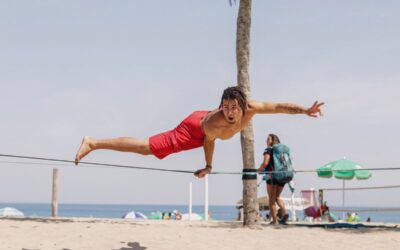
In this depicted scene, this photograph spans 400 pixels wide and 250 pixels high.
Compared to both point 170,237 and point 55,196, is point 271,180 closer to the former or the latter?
point 170,237

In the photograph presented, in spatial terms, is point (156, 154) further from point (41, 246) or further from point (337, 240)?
point (337, 240)

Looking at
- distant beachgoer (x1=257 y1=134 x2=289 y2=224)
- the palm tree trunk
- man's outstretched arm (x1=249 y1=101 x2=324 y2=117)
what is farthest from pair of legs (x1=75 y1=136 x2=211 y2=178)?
the palm tree trunk

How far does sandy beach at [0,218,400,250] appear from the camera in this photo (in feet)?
31.7

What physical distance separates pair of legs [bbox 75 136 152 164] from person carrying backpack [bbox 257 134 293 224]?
20.3 ft

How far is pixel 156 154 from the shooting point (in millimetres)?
6969

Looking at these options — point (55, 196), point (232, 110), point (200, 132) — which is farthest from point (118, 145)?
point (55, 196)

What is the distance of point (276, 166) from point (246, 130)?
1118 mm

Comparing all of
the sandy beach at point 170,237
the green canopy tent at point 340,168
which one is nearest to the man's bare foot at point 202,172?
the sandy beach at point 170,237

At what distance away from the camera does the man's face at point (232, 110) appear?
6.43 m

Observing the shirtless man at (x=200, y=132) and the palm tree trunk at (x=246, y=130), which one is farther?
the palm tree trunk at (x=246, y=130)

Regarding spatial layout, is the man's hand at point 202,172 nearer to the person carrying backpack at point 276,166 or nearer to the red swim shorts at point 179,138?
the red swim shorts at point 179,138

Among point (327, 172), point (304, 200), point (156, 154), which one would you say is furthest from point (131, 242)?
point (304, 200)

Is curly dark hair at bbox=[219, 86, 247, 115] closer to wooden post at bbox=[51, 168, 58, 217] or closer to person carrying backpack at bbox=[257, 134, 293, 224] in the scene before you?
person carrying backpack at bbox=[257, 134, 293, 224]

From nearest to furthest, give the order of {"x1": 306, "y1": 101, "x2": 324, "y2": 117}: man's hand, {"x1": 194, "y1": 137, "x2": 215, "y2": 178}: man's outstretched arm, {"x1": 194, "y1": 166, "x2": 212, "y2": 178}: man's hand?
{"x1": 306, "y1": 101, "x2": 324, "y2": 117}: man's hand → {"x1": 194, "y1": 137, "x2": 215, "y2": 178}: man's outstretched arm → {"x1": 194, "y1": 166, "x2": 212, "y2": 178}: man's hand
